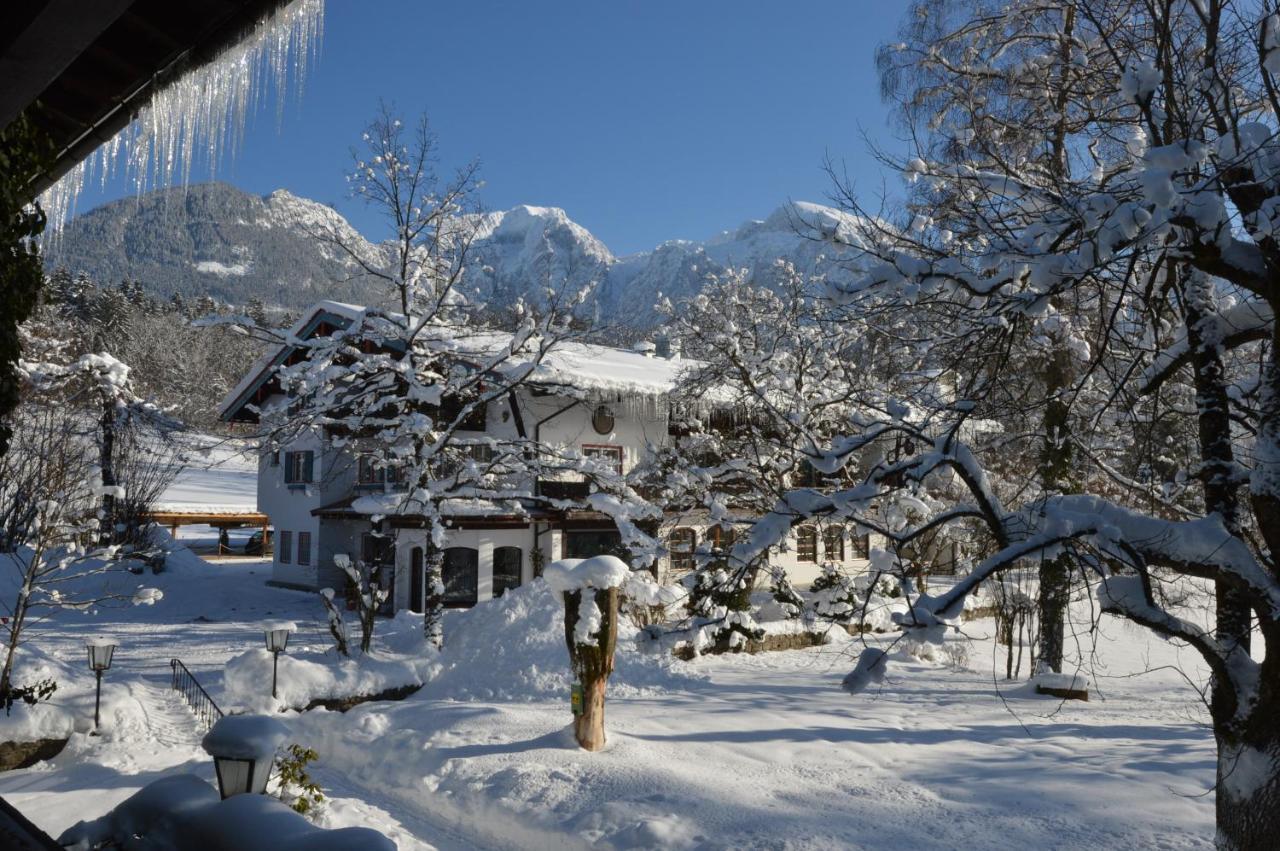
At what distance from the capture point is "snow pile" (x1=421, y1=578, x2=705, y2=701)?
47.5 feet

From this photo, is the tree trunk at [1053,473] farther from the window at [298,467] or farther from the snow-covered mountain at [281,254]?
the window at [298,467]

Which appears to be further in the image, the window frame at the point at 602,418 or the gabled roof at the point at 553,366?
the window frame at the point at 602,418

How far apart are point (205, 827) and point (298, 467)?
26468mm

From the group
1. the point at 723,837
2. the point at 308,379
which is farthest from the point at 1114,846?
the point at 308,379

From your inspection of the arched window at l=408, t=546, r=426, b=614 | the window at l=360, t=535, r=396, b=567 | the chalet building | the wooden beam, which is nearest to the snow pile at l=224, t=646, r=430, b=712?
the chalet building

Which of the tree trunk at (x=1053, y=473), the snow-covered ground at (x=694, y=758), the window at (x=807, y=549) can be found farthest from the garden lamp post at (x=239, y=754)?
the window at (x=807, y=549)

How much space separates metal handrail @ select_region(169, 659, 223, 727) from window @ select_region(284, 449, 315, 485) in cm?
1340

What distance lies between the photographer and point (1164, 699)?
14875 mm

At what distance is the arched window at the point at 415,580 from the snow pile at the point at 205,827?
64.8 ft

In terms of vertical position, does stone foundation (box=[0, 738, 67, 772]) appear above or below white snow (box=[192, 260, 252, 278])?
below

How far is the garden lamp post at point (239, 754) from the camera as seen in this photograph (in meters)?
5.88

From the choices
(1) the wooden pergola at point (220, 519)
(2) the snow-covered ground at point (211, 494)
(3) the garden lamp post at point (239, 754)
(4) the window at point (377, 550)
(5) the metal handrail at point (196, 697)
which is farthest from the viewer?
(2) the snow-covered ground at point (211, 494)

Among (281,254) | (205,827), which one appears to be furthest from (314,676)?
(281,254)

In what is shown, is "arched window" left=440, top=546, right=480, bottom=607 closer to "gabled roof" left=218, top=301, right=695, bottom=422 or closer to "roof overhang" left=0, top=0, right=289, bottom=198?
"gabled roof" left=218, top=301, right=695, bottom=422
